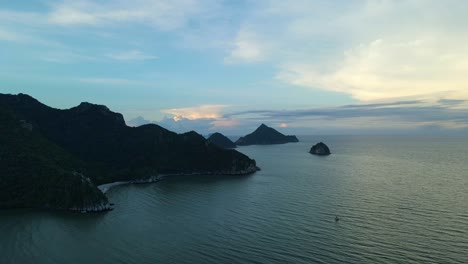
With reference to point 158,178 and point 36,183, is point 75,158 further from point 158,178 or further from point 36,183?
point 36,183

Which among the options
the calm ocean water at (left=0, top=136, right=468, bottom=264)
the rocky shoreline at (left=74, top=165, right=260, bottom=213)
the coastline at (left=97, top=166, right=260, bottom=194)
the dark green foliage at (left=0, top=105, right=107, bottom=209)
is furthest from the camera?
the coastline at (left=97, top=166, right=260, bottom=194)

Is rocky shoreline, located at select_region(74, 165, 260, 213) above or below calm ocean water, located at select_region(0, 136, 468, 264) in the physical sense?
above

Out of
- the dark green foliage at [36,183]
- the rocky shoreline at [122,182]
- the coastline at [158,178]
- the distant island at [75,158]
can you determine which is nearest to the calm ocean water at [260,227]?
the rocky shoreline at [122,182]

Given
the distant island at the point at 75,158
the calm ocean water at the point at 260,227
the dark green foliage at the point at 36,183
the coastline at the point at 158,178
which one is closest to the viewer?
the calm ocean water at the point at 260,227

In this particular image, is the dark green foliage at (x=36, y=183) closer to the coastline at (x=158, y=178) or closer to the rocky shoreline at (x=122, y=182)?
the rocky shoreline at (x=122, y=182)

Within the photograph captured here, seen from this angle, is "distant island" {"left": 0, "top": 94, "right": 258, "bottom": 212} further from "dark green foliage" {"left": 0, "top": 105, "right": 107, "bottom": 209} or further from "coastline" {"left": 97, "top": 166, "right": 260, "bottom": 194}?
"coastline" {"left": 97, "top": 166, "right": 260, "bottom": 194}

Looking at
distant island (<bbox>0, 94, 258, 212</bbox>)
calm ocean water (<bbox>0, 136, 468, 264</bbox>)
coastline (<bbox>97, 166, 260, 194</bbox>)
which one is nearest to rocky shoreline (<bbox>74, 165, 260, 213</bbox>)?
coastline (<bbox>97, 166, 260, 194</bbox>)

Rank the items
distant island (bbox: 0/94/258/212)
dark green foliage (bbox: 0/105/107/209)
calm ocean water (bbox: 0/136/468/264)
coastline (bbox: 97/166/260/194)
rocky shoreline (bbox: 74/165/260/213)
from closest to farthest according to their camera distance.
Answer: calm ocean water (bbox: 0/136/468/264) < rocky shoreline (bbox: 74/165/260/213) < dark green foliage (bbox: 0/105/107/209) < distant island (bbox: 0/94/258/212) < coastline (bbox: 97/166/260/194)
